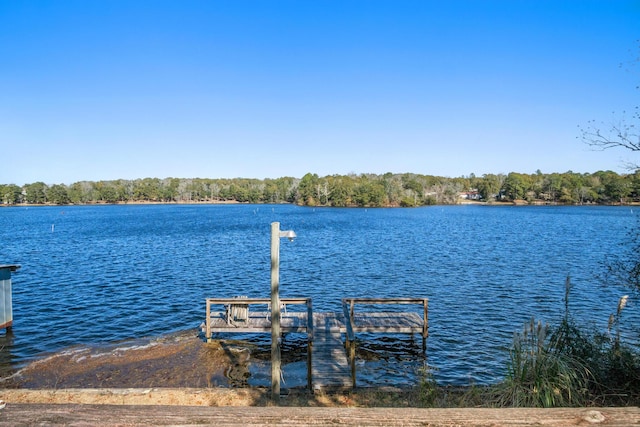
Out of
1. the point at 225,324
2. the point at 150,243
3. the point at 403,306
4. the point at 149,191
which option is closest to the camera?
the point at 225,324

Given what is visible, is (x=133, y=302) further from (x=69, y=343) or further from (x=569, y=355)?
(x=569, y=355)

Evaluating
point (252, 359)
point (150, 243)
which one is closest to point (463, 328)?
point (252, 359)

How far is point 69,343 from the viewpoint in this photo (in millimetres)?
16000

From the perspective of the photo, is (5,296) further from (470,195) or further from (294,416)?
(470,195)

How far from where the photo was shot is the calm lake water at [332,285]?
16078 mm

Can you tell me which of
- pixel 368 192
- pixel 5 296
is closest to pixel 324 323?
pixel 5 296

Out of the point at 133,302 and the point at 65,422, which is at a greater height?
the point at 65,422

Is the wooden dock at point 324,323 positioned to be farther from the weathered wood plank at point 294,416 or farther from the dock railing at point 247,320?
the weathered wood plank at point 294,416

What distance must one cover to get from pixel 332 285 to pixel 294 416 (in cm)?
2402

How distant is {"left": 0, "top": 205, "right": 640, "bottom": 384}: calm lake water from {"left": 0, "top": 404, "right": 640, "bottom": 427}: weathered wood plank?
11030mm

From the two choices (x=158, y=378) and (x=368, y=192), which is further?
(x=368, y=192)

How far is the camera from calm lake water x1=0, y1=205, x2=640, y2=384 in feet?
52.7

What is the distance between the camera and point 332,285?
83.9 feet

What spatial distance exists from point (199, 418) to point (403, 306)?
20776mm
